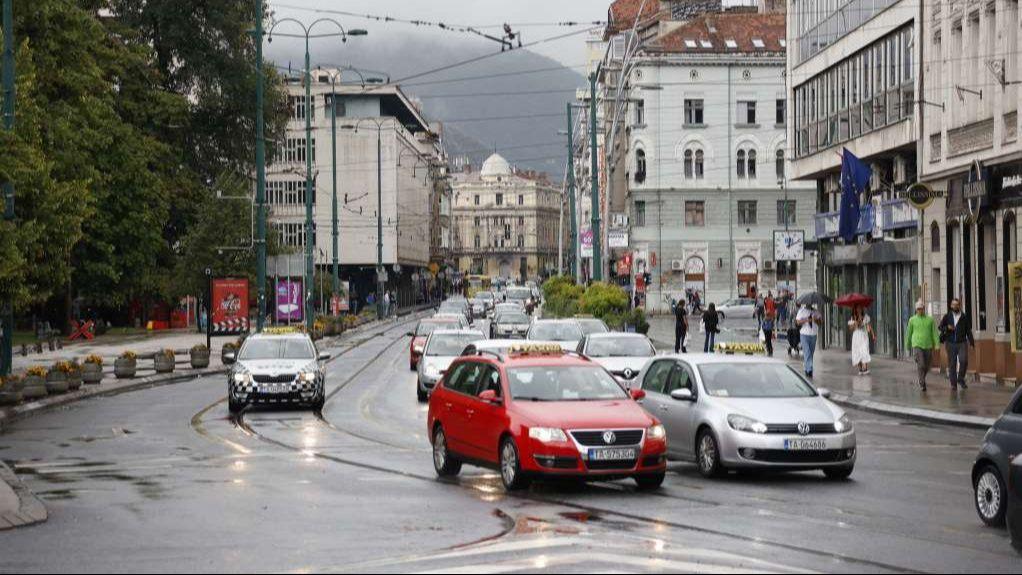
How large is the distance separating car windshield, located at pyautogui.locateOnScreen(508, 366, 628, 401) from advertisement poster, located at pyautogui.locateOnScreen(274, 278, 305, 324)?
5249cm

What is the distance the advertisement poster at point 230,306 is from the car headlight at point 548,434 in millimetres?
46993

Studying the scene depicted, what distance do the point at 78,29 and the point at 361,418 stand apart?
1156 inches

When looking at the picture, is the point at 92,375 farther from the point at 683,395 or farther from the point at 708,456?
the point at 708,456

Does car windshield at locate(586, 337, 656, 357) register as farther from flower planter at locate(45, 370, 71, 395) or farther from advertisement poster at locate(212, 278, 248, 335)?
advertisement poster at locate(212, 278, 248, 335)

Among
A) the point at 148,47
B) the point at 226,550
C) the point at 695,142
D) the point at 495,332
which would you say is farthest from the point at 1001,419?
the point at 695,142

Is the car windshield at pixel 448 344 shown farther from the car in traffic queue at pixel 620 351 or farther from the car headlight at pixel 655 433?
the car headlight at pixel 655 433

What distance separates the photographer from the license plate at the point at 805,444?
1819cm

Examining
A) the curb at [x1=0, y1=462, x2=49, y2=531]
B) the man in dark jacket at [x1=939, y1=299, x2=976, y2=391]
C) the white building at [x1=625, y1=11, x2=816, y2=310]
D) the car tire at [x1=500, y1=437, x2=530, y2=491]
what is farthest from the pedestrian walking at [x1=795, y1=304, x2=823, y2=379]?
the white building at [x1=625, y1=11, x2=816, y2=310]

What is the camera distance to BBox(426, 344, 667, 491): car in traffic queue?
16.8m

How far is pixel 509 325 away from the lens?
213 feet

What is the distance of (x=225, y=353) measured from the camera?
51219 millimetres

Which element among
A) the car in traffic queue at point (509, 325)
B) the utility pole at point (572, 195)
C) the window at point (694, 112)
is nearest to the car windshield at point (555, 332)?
the car in traffic queue at point (509, 325)

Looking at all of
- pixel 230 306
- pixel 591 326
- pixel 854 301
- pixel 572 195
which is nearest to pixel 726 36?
pixel 572 195

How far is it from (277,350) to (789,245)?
23.7 meters
